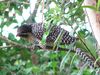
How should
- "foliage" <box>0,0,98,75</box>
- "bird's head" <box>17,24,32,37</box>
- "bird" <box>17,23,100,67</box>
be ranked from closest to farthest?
"foliage" <box>0,0,98,75</box>, "bird" <box>17,23,100,67</box>, "bird's head" <box>17,24,32,37</box>

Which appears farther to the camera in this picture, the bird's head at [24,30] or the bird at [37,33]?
the bird's head at [24,30]

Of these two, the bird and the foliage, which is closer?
the foliage

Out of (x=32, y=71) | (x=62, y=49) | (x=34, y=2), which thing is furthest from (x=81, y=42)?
(x=32, y=71)

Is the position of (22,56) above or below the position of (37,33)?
below

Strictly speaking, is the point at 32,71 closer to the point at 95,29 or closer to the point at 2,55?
the point at 2,55

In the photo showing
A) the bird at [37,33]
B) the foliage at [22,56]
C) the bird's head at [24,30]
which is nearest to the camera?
the foliage at [22,56]

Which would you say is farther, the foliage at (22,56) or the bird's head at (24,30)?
the bird's head at (24,30)

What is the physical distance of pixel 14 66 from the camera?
2.53 meters

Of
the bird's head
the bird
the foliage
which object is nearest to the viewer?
the foliage

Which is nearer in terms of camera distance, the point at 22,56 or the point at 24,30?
the point at 22,56

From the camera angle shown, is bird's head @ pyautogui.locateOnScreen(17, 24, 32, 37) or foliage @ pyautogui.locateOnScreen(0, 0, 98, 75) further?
bird's head @ pyautogui.locateOnScreen(17, 24, 32, 37)

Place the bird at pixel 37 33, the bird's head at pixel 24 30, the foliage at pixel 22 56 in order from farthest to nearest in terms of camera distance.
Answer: the bird's head at pixel 24 30, the bird at pixel 37 33, the foliage at pixel 22 56

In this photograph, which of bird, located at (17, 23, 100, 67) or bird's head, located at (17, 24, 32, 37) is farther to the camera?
bird's head, located at (17, 24, 32, 37)

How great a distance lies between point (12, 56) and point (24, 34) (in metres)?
0.28
